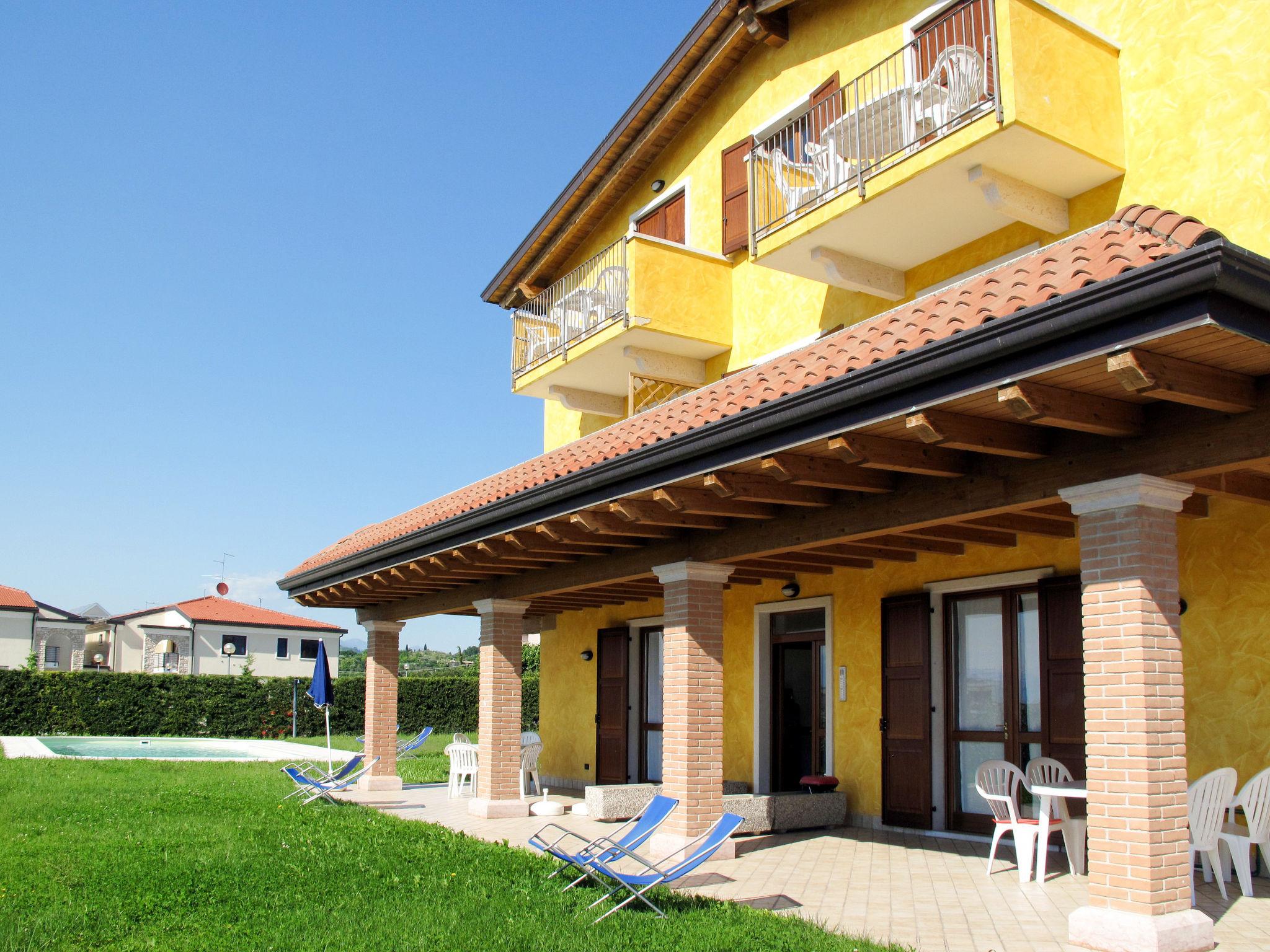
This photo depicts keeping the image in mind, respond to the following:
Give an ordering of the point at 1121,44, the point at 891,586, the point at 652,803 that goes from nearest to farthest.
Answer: the point at 652,803 → the point at 1121,44 → the point at 891,586

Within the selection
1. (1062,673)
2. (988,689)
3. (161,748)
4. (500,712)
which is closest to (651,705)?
(500,712)

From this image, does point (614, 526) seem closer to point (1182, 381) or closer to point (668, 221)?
point (1182, 381)

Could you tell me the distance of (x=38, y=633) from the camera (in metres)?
52.6

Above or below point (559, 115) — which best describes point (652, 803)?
below

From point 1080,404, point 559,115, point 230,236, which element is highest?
point 559,115

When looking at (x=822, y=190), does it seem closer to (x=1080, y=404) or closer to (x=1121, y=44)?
(x=1121, y=44)

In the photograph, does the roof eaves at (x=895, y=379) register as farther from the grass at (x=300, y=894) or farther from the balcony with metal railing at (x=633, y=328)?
the balcony with metal railing at (x=633, y=328)

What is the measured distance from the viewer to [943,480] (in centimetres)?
766

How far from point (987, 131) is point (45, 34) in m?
10.7

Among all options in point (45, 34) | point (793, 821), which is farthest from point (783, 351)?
point (45, 34)

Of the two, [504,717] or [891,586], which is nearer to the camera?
[891,586]

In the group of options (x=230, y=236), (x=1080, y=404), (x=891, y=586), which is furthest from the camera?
(x=230, y=236)

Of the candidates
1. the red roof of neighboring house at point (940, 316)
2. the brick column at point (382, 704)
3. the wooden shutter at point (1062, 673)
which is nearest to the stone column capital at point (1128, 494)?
the red roof of neighboring house at point (940, 316)

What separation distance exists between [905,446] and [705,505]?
2046 mm
